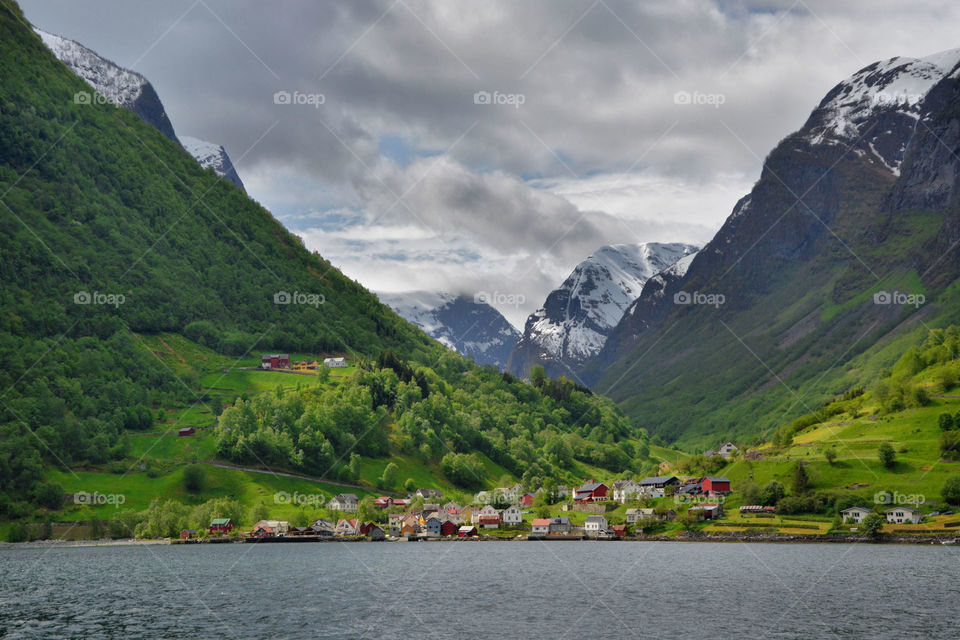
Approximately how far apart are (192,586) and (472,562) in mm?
53764

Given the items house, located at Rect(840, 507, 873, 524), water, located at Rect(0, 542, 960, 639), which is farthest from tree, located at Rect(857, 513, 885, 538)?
water, located at Rect(0, 542, 960, 639)

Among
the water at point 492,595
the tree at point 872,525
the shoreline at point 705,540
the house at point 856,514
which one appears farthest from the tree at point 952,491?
the water at point 492,595

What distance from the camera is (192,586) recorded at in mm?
101688

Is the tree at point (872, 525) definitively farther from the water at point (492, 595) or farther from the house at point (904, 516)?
the water at point (492, 595)

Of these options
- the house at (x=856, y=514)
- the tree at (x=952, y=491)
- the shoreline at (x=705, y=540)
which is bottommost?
the shoreline at (x=705, y=540)

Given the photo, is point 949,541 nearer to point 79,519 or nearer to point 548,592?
point 548,592

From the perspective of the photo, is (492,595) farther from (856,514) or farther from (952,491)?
(952,491)

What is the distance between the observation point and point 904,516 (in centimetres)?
17438

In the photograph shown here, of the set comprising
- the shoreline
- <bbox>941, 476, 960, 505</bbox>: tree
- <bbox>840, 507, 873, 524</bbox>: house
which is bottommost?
the shoreline

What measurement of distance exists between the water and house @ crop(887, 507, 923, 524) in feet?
67.7

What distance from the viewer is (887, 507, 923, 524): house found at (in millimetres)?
172500

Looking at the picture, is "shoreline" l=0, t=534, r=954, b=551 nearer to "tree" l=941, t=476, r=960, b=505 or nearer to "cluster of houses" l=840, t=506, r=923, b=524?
"cluster of houses" l=840, t=506, r=923, b=524

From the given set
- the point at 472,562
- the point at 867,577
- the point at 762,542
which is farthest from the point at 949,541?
the point at 472,562

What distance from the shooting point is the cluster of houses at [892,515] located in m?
173
